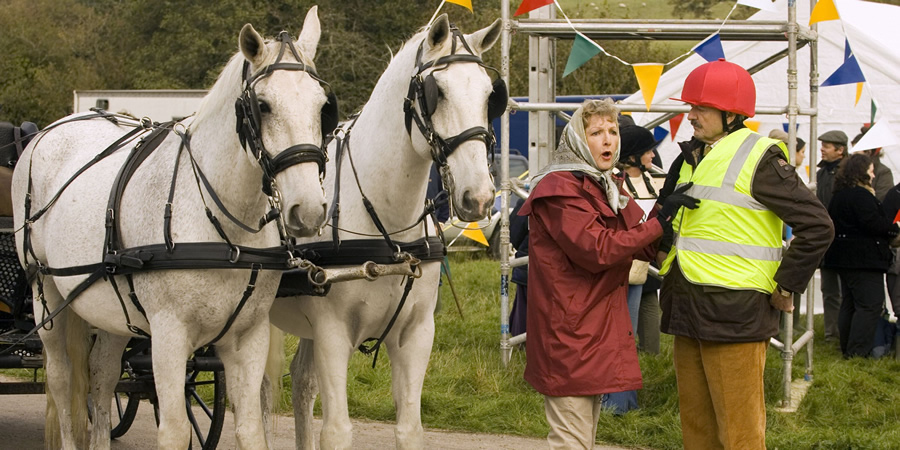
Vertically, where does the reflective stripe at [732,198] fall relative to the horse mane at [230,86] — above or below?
below

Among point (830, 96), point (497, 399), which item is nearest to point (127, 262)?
point (497, 399)

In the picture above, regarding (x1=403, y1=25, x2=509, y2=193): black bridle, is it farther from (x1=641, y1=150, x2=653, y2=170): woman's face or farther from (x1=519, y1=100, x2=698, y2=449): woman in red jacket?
(x1=641, y1=150, x2=653, y2=170): woman's face

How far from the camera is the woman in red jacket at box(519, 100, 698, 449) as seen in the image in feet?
12.5

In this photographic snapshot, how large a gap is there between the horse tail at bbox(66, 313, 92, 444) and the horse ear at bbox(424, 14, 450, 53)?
2310 millimetres

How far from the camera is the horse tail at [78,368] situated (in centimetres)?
483

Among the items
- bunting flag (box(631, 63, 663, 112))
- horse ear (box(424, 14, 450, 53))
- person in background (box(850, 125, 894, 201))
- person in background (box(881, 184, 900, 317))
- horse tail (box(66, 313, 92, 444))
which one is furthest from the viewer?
person in background (box(850, 125, 894, 201))

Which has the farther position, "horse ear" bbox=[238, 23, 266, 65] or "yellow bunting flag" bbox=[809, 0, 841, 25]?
"yellow bunting flag" bbox=[809, 0, 841, 25]

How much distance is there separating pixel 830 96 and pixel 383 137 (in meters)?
8.24

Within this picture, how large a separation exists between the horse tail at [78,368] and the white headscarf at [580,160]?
2498 millimetres

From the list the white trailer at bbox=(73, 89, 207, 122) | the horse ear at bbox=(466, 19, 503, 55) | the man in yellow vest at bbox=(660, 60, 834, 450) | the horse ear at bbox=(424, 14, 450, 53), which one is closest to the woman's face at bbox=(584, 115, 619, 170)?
the man in yellow vest at bbox=(660, 60, 834, 450)

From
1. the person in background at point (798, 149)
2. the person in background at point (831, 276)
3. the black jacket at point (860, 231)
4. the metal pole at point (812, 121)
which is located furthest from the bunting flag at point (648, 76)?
the person in background at point (831, 276)

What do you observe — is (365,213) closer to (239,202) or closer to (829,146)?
(239,202)

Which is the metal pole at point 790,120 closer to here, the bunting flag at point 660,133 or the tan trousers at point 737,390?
the tan trousers at point 737,390

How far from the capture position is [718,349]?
3844mm
